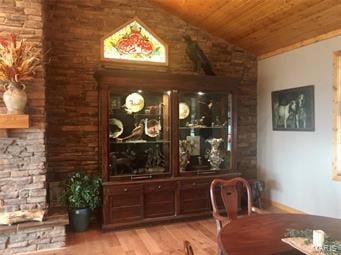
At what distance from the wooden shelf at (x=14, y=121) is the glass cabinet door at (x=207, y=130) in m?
2.08

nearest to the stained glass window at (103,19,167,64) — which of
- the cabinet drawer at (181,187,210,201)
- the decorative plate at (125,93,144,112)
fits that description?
the decorative plate at (125,93,144,112)

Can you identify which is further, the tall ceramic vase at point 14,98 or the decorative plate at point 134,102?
the decorative plate at point 134,102

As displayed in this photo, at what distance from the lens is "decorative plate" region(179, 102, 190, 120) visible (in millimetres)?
4090

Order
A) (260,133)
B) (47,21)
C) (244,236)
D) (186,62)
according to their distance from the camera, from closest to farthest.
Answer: (244,236), (47,21), (186,62), (260,133)

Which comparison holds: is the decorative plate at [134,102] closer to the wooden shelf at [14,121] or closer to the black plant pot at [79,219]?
the wooden shelf at [14,121]

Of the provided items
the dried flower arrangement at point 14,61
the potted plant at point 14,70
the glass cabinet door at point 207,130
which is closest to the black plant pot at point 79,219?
the potted plant at point 14,70

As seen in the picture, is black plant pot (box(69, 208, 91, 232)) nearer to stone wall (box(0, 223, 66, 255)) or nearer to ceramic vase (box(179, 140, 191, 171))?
stone wall (box(0, 223, 66, 255))

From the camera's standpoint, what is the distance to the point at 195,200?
13.1 feet

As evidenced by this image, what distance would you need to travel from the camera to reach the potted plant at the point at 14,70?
2.87 meters

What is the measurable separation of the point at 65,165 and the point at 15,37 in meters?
1.79

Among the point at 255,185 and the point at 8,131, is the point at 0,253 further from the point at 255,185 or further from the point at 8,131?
the point at 255,185

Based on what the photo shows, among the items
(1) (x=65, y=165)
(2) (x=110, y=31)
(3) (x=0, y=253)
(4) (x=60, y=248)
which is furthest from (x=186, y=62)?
(3) (x=0, y=253)

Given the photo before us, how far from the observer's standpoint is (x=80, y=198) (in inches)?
137

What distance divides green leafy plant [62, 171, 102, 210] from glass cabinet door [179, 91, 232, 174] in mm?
1374
